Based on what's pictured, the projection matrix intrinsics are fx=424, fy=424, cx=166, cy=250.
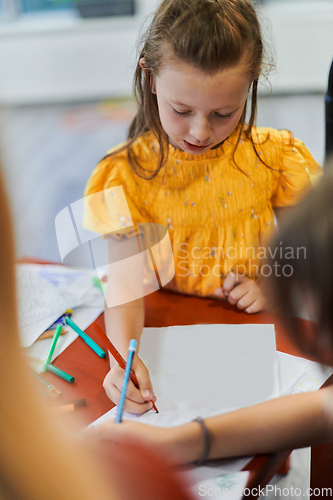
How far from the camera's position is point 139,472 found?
1.08 ft

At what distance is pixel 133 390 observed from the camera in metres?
0.43

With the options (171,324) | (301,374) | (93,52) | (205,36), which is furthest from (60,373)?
(93,52)

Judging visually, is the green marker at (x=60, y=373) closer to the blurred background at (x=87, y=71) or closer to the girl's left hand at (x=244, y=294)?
the girl's left hand at (x=244, y=294)

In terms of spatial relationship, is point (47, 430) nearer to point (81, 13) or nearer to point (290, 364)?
point (290, 364)

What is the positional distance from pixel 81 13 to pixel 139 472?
112 inches

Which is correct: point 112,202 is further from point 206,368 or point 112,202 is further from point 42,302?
point 206,368

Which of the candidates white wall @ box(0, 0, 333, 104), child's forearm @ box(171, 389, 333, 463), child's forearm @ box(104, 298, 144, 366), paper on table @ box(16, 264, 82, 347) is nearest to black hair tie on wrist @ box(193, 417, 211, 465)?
child's forearm @ box(171, 389, 333, 463)

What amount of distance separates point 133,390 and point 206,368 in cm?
9

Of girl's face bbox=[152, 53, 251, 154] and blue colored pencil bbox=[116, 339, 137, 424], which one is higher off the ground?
girl's face bbox=[152, 53, 251, 154]

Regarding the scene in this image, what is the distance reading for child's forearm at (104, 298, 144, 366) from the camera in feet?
1.68

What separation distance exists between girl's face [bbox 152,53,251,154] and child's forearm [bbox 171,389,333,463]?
0.33m

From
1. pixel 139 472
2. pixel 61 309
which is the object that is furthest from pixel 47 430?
pixel 61 309

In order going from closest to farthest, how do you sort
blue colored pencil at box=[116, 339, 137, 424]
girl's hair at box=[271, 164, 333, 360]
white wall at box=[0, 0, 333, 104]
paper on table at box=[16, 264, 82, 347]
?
1. girl's hair at box=[271, 164, 333, 360]
2. blue colored pencil at box=[116, 339, 137, 424]
3. paper on table at box=[16, 264, 82, 347]
4. white wall at box=[0, 0, 333, 104]

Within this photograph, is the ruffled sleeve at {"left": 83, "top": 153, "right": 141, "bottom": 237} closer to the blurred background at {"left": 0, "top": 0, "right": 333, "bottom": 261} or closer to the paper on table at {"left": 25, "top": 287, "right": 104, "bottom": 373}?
the paper on table at {"left": 25, "top": 287, "right": 104, "bottom": 373}
